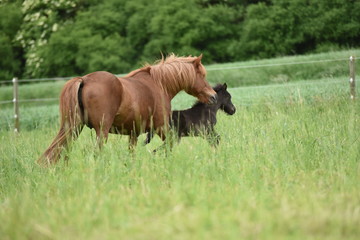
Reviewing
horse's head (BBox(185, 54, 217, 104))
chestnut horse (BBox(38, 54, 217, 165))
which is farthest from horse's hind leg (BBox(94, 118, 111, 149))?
horse's head (BBox(185, 54, 217, 104))

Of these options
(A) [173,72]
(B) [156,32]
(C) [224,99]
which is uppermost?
(A) [173,72]

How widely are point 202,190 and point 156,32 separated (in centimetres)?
2380

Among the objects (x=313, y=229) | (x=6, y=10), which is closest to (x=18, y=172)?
(x=313, y=229)

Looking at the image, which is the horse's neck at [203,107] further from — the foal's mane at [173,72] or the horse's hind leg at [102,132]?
the horse's hind leg at [102,132]

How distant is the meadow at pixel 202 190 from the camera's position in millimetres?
2939

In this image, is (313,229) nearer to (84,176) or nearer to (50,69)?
(84,176)

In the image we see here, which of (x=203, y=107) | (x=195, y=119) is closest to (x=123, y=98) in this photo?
(x=195, y=119)

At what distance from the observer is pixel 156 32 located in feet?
88.3

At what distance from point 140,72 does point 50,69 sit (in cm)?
2233

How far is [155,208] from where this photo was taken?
3.41m

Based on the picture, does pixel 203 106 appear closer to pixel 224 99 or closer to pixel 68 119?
pixel 224 99

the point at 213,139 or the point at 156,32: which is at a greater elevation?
the point at 213,139

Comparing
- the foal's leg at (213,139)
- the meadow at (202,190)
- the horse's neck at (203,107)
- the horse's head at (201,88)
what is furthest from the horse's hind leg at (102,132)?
the horse's neck at (203,107)

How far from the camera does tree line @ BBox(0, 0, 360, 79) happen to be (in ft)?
80.2
